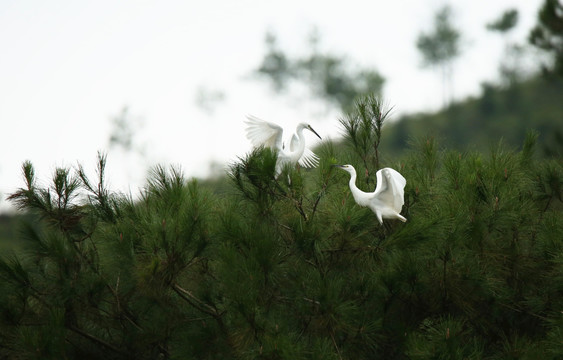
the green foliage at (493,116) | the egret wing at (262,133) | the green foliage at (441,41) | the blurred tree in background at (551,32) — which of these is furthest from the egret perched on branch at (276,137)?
the green foliage at (441,41)

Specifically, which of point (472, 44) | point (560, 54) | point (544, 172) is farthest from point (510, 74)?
point (544, 172)

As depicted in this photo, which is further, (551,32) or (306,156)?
(551,32)

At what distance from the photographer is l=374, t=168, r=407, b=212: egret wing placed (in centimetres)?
332

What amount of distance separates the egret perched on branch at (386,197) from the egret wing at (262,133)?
105 cm

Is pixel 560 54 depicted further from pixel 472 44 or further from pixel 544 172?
pixel 472 44

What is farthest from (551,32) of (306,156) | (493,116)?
(493,116)

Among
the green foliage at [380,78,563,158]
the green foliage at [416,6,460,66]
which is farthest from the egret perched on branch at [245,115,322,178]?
the green foliage at [416,6,460,66]

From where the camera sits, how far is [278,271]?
3346mm

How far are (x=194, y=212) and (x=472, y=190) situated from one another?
5.07ft

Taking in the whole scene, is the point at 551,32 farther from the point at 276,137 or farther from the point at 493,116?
the point at 493,116

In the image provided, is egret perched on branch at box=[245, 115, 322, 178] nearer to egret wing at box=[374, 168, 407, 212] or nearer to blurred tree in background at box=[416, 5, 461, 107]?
egret wing at box=[374, 168, 407, 212]

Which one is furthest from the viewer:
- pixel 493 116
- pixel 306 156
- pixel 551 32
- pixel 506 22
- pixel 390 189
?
pixel 493 116

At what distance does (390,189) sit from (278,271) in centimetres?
69

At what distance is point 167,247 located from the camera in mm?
3238
